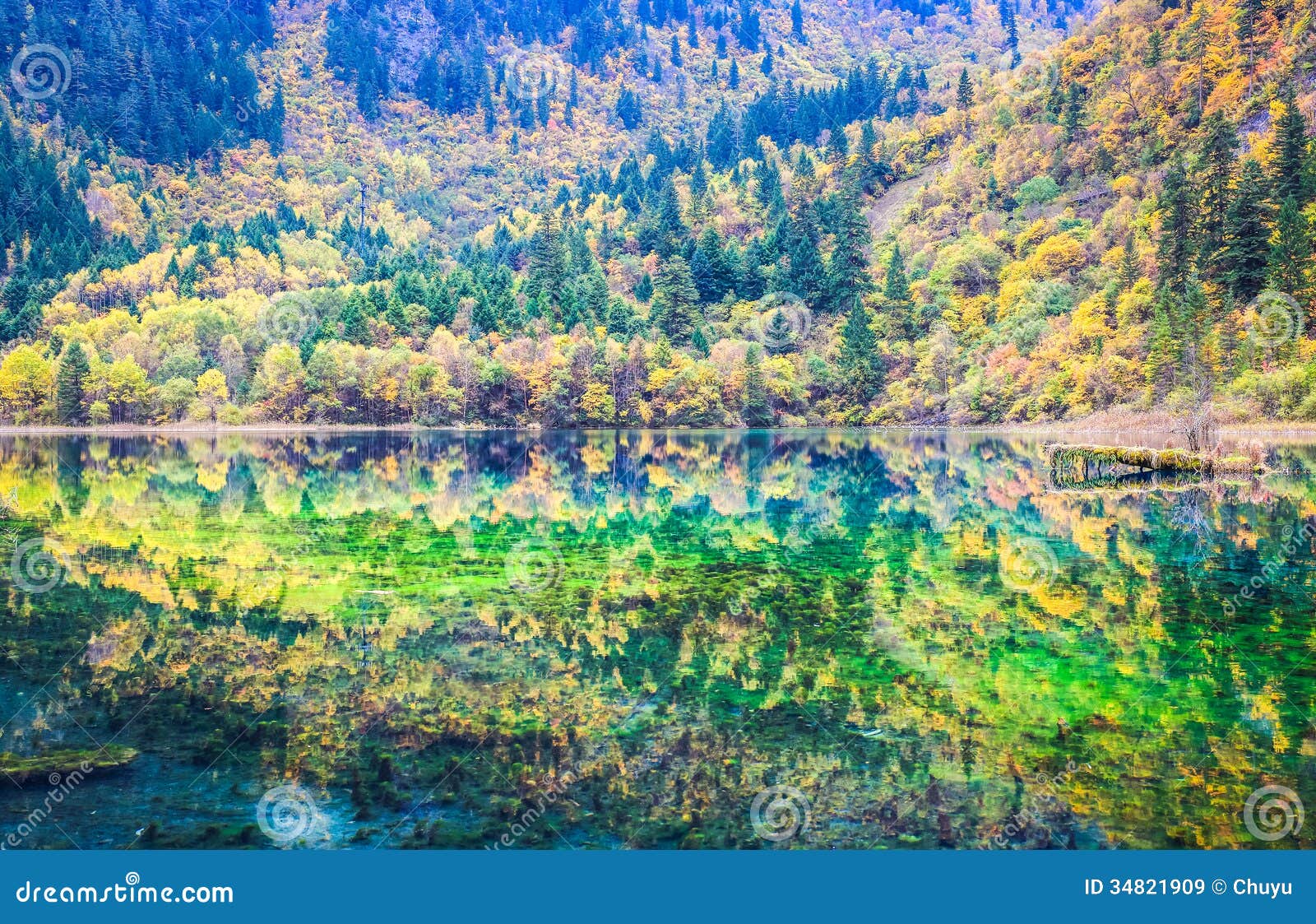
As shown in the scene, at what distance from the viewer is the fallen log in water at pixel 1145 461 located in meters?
40.4

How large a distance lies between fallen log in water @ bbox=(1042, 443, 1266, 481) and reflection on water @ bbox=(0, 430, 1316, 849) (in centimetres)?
1243

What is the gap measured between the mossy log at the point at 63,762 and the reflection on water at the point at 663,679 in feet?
0.40

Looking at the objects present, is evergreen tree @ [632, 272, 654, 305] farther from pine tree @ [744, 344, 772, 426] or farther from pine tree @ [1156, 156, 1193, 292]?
pine tree @ [1156, 156, 1193, 292]

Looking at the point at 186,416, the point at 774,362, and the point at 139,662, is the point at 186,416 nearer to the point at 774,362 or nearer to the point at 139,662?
the point at 774,362

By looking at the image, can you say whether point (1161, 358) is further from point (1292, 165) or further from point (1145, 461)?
point (1145, 461)

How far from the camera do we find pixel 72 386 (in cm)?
11588

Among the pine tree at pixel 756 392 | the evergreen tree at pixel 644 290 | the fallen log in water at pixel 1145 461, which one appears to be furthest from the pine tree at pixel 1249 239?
the evergreen tree at pixel 644 290

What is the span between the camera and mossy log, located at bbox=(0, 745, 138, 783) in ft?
35.7

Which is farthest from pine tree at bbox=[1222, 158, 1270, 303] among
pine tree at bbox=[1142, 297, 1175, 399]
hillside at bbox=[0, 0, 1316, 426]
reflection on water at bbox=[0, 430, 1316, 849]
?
reflection on water at bbox=[0, 430, 1316, 849]

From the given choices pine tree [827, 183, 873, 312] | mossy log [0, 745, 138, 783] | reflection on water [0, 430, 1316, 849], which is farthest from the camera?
pine tree [827, 183, 873, 312]

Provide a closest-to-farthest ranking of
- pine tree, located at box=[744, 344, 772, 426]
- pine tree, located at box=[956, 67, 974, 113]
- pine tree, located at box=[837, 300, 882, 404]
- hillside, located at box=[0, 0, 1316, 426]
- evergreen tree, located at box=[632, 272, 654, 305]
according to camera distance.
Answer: hillside, located at box=[0, 0, 1316, 426]
pine tree, located at box=[744, 344, 772, 426]
pine tree, located at box=[837, 300, 882, 404]
evergreen tree, located at box=[632, 272, 654, 305]
pine tree, located at box=[956, 67, 974, 113]

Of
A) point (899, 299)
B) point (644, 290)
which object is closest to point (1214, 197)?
point (899, 299)

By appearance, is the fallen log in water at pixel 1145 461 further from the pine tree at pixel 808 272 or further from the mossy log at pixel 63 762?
the pine tree at pixel 808 272

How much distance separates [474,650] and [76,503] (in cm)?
2337
